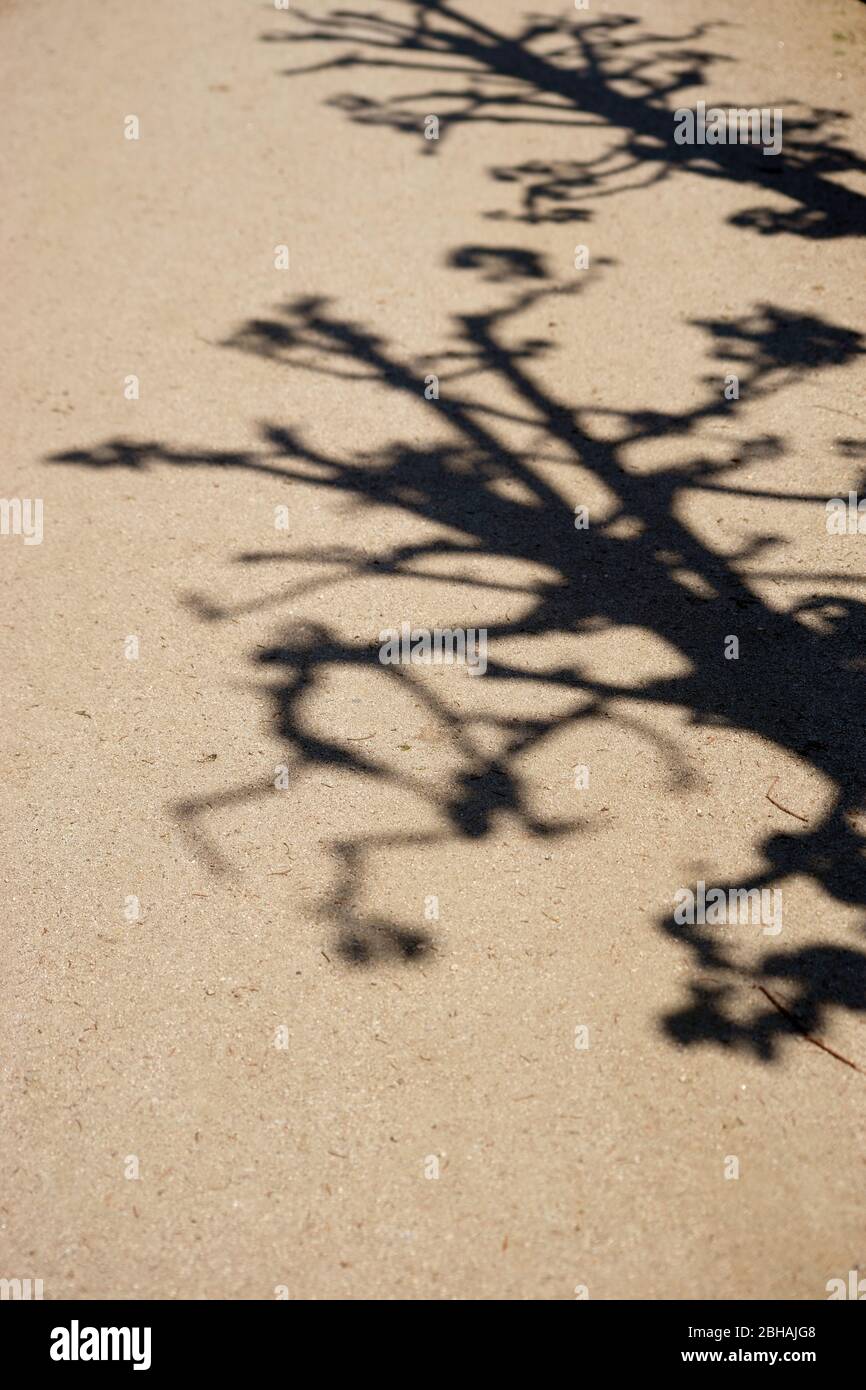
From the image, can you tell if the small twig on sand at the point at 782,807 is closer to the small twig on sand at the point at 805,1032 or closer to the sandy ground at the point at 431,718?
the sandy ground at the point at 431,718

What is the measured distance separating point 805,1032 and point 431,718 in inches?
66.9

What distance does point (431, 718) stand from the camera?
15.8 feet

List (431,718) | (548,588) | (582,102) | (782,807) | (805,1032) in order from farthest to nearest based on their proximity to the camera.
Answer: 1. (582,102)
2. (548,588)
3. (431,718)
4. (782,807)
5. (805,1032)

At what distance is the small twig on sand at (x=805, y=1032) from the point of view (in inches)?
149

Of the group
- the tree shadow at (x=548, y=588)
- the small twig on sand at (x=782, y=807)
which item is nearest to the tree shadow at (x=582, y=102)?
the tree shadow at (x=548, y=588)

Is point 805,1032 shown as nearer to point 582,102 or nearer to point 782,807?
point 782,807

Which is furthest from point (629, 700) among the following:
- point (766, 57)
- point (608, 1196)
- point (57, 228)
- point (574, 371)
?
point (766, 57)

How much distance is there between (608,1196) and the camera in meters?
3.51

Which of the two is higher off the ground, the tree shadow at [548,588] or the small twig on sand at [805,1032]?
the tree shadow at [548,588]

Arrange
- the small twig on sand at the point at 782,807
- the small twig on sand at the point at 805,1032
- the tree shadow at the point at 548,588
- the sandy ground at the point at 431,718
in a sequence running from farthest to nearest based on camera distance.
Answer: the small twig on sand at the point at 782,807, the tree shadow at the point at 548,588, the small twig on sand at the point at 805,1032, the sandy ground at the point at 431,718

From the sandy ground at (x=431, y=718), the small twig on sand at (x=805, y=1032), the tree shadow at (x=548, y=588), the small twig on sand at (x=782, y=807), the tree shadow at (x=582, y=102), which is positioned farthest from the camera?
the tree shadow at (x=582, y=102)

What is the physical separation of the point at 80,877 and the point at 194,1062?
0.83 meters

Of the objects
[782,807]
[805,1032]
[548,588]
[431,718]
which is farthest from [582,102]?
[805,1032]
